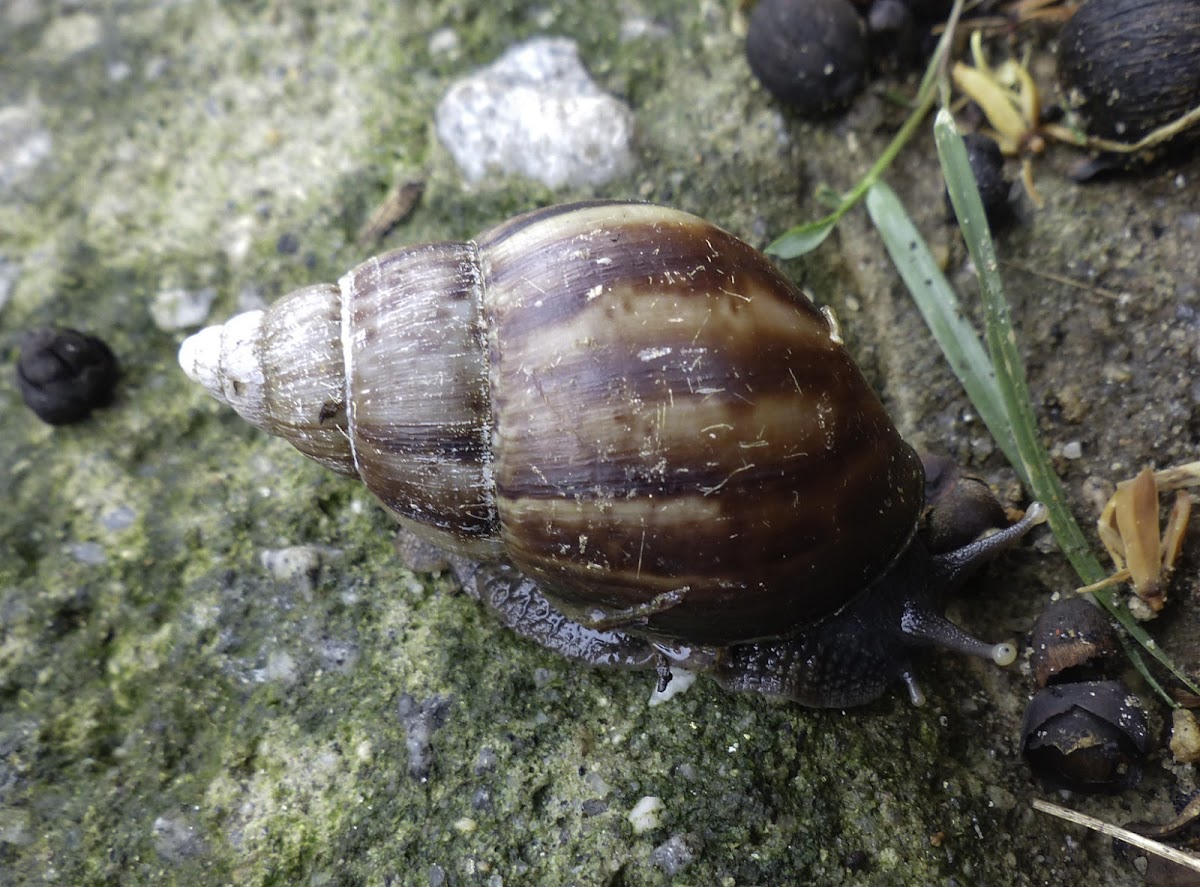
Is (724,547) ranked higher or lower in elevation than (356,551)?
higher

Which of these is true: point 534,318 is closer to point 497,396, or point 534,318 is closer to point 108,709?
point 497,396

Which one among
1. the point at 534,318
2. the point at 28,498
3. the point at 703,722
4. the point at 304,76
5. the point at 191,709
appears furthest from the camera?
the point at 304,76

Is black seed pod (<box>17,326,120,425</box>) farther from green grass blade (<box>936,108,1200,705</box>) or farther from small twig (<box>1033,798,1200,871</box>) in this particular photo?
small twig (<box>1033,798,1200,871</box>)

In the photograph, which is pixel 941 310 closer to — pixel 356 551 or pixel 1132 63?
pixel 1132 63

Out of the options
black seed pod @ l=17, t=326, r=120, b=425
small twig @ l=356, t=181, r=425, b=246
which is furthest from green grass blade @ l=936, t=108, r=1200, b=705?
black seed pod @ l=17, t=326, r=120, b=425

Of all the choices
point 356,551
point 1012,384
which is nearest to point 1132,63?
point 1012,384

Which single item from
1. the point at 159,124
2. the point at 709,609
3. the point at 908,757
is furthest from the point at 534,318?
the point at 159,124

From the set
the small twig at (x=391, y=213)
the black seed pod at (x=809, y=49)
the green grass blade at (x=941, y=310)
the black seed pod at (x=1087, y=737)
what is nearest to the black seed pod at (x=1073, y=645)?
the black seed pod at (x=1087, y=737)
